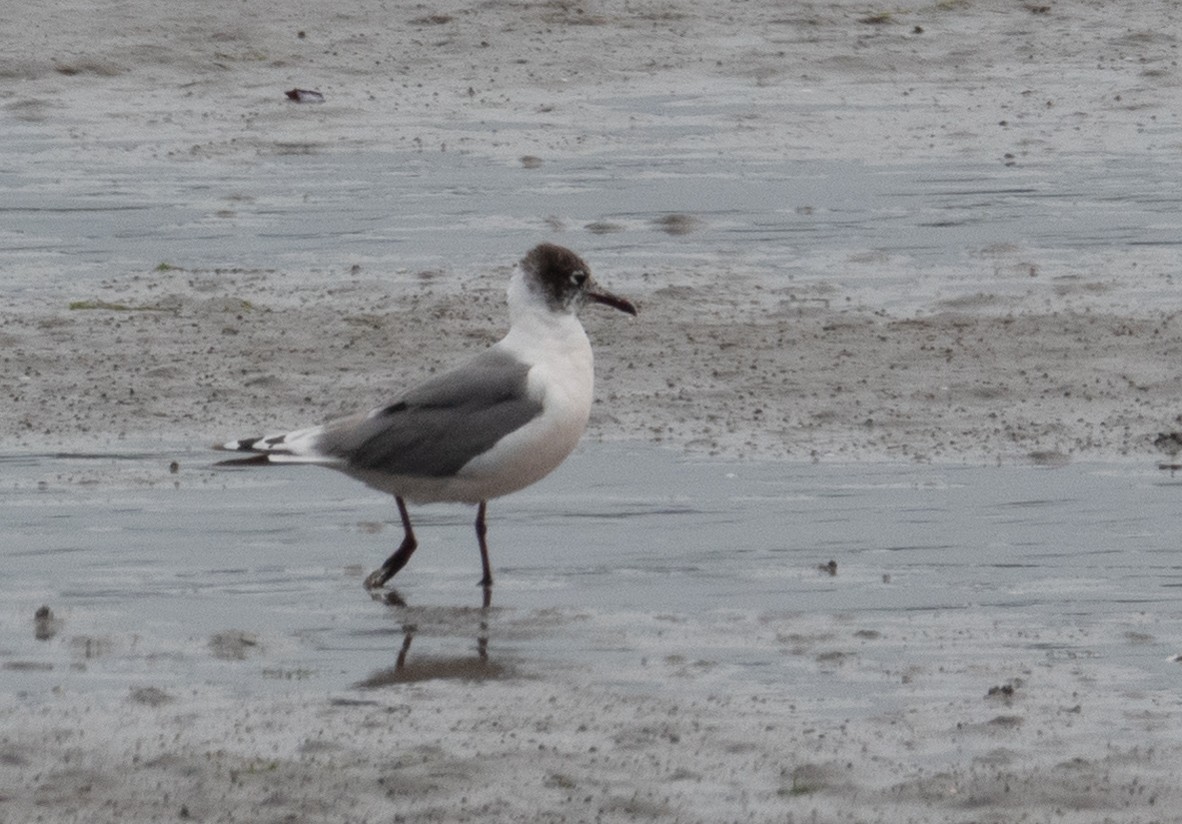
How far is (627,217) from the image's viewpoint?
13570 millimetres

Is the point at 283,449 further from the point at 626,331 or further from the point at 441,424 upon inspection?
the point at 626,331

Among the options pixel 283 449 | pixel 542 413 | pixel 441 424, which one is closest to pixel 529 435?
pixel 542 413

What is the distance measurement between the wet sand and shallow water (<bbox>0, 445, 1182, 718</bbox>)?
0.31 feet

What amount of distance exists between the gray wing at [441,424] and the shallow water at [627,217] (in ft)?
12.8

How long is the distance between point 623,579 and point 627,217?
591 cm

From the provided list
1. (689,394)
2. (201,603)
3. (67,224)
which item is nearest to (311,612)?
(201,603)

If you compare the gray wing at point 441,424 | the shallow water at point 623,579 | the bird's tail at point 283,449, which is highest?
the gray wing at point 441,424

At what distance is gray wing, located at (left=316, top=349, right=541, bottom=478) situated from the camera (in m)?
8.10

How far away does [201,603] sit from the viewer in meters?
7.64

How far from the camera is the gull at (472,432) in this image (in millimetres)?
8102

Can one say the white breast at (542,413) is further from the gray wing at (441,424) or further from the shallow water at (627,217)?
the shallow water at (627,217)

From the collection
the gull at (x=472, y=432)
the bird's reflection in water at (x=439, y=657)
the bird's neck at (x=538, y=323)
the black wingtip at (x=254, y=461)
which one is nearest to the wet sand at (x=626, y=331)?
the bird's reflection in water at (x=439, y=657)

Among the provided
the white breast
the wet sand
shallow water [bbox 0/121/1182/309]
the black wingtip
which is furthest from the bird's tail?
shallow water [bbox 0/121/1182/309]

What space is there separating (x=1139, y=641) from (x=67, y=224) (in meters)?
7.96
